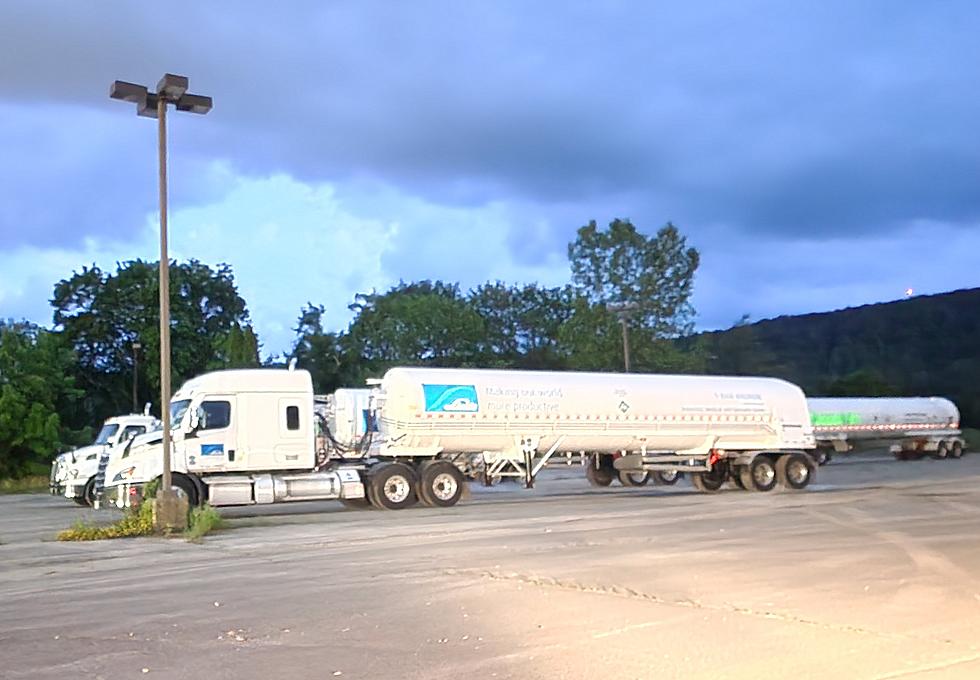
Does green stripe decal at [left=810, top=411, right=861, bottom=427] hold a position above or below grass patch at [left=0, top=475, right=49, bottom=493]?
above

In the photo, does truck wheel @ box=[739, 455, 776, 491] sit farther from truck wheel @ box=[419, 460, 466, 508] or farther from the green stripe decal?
the green stripe decal

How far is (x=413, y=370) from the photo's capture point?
85.1ft

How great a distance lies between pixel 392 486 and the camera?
2502 cm

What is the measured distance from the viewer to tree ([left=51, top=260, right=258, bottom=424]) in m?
67.7

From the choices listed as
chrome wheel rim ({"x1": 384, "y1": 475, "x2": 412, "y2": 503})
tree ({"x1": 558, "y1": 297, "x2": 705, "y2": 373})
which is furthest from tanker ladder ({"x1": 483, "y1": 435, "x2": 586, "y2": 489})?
tree ({"x1": 558, "y1": 297, "x2": 705, "y2": 373})

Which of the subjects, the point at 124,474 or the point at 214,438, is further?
the point at 214,438

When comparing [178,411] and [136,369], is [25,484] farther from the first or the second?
[178,411]

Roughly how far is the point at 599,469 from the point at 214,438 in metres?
11.7

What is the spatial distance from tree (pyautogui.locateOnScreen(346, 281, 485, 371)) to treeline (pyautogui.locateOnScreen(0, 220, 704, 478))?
0.09 m

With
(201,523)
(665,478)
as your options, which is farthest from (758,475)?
(201,523)

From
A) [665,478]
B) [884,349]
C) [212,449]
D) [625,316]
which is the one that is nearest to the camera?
[212,449]

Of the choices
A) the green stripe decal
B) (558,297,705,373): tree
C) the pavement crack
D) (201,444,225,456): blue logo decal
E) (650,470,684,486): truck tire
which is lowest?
the pavement crack

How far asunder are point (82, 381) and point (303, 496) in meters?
49.3

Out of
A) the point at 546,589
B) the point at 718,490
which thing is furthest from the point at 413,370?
the point at 546,589
